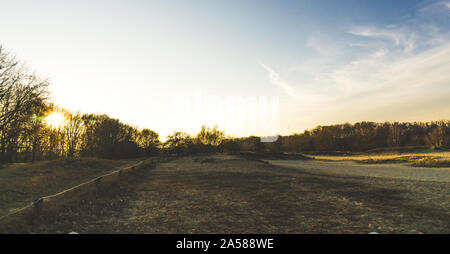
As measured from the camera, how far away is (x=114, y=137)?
49031 mm

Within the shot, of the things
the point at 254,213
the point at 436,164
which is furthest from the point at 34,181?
the point at 436,164

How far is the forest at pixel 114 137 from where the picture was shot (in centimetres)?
2597

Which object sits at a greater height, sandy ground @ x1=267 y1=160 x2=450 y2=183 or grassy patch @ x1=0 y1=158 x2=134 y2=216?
grassy patch @ x1=0 y1=158 x2=134 y2=216

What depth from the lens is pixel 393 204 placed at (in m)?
8.14

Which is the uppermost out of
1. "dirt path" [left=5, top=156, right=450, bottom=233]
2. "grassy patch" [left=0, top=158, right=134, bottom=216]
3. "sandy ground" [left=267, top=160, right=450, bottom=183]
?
"dirt path" [left=5, top=156, right=450, bottom=233]

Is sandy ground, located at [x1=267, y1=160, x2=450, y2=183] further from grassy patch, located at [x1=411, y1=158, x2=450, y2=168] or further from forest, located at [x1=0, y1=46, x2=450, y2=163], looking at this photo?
forest, located at [x1=0, y1=46, x2=450, y2=163]

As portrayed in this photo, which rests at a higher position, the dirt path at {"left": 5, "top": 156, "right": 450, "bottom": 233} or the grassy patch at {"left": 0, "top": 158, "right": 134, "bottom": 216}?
the dirt path at {"left": 5, "top": 156, "right": 450, "bottom": 233}

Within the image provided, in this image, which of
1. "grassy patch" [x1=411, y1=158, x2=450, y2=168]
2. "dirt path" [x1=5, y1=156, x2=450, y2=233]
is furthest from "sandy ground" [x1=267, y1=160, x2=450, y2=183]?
"dirt path" [x1=5, y1=156, x2=450, y2=233]

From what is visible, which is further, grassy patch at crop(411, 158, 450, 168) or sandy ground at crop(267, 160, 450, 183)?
grassy patch at crop(411, 158, 450, 168)

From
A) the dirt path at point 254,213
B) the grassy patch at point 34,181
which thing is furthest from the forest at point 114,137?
the dirt path at point 254,213

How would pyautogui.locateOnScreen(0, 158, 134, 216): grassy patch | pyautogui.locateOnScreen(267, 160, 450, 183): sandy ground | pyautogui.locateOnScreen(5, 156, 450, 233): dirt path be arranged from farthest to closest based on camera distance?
pyautogui.locateOnScreen(267, 160, 450, 183): sandy ground
pyautogui.locateOnScreen(0, 158, 134, 216): grassy patch
pyautogui.locateOnScreen(5, 156, 450, 233): dirt path

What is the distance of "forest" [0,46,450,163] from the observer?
26.0m

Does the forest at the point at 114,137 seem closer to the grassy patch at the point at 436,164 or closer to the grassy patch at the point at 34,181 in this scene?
the grassy patch at the point at 34,181


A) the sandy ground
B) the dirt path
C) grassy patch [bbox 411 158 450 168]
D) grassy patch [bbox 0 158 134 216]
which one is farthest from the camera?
grassy patch [bbox 411 158 450 168]
